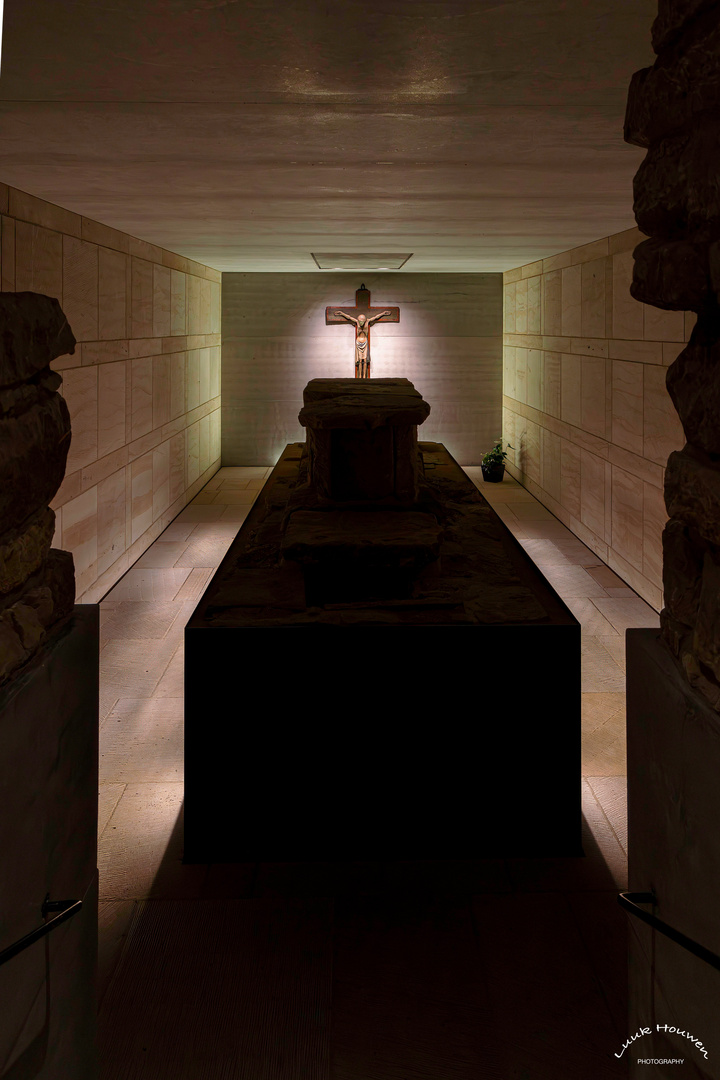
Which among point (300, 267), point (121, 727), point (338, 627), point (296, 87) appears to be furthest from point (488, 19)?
point (300, 267)

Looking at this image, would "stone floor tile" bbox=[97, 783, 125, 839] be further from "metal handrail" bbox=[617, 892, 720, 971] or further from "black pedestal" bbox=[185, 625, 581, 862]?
"metal handrail" bbox=[617, 892, 720, 971]

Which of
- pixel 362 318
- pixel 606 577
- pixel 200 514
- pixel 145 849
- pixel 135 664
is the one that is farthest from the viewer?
pixel 362 318

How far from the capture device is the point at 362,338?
12.3 meters

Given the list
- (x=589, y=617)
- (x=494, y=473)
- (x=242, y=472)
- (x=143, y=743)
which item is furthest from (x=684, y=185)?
(x=242, y=472)

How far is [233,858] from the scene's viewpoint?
11.0 feet

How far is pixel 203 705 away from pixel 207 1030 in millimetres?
1136

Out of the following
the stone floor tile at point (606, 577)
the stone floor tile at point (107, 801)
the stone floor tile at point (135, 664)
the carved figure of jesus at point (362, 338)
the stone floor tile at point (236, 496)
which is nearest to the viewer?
the stone floor tile at point (107, 801)

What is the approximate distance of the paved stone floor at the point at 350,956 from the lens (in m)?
2.41

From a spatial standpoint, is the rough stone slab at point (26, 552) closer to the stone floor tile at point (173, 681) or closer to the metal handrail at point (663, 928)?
the metal handrail at point (663, 928)

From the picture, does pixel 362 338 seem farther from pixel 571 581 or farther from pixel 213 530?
pixel 571 581

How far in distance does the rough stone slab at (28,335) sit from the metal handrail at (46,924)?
106cm

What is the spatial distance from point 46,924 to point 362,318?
11397 mm

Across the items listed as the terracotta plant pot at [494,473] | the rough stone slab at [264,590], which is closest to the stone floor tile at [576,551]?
the terracotta plant pot at [494,473]

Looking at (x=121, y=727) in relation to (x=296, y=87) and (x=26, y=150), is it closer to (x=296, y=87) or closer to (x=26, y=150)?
(x=26, y=150)
